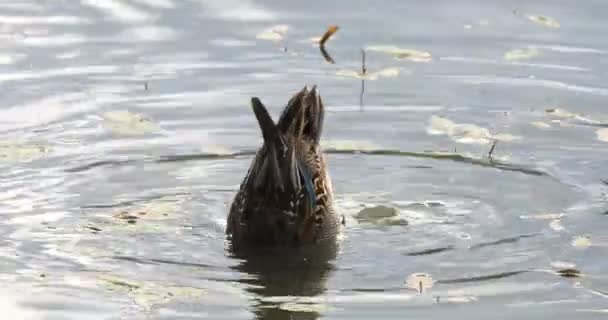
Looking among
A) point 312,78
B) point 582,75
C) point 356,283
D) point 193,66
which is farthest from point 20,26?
point 356,283

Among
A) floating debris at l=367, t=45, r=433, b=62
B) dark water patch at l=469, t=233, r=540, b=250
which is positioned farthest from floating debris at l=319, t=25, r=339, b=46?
dark water patch at l=469, t=233, r=540, b=250

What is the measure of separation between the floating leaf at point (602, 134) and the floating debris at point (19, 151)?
3.59m

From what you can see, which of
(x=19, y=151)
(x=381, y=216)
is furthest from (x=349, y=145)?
(x=19, y=151)

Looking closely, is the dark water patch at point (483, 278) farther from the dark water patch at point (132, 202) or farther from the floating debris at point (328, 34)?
the floating debris at point (328, 34)

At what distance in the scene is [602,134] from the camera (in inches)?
431

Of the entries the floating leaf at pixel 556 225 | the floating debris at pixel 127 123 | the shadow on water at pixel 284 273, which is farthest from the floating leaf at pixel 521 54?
the shadow on water at pixel 284 273

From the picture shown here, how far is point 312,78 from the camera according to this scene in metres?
12.1

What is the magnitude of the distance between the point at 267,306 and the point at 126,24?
5623 mm

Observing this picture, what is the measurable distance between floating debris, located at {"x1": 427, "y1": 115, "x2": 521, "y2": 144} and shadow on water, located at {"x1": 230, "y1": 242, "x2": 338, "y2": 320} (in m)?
1.87

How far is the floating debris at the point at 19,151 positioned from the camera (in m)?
10.4

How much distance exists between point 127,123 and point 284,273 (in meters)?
2.52

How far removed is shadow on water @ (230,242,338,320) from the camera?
820 cm

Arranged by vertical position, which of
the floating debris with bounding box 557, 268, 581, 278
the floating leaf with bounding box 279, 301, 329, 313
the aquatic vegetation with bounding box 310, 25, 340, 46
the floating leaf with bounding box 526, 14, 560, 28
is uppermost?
the floating leaf with bounding box 526, 14, 560, 28

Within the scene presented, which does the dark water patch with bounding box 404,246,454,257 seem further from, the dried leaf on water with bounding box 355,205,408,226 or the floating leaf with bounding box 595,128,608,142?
the floating leaf with bounding box 595,128,608,142
